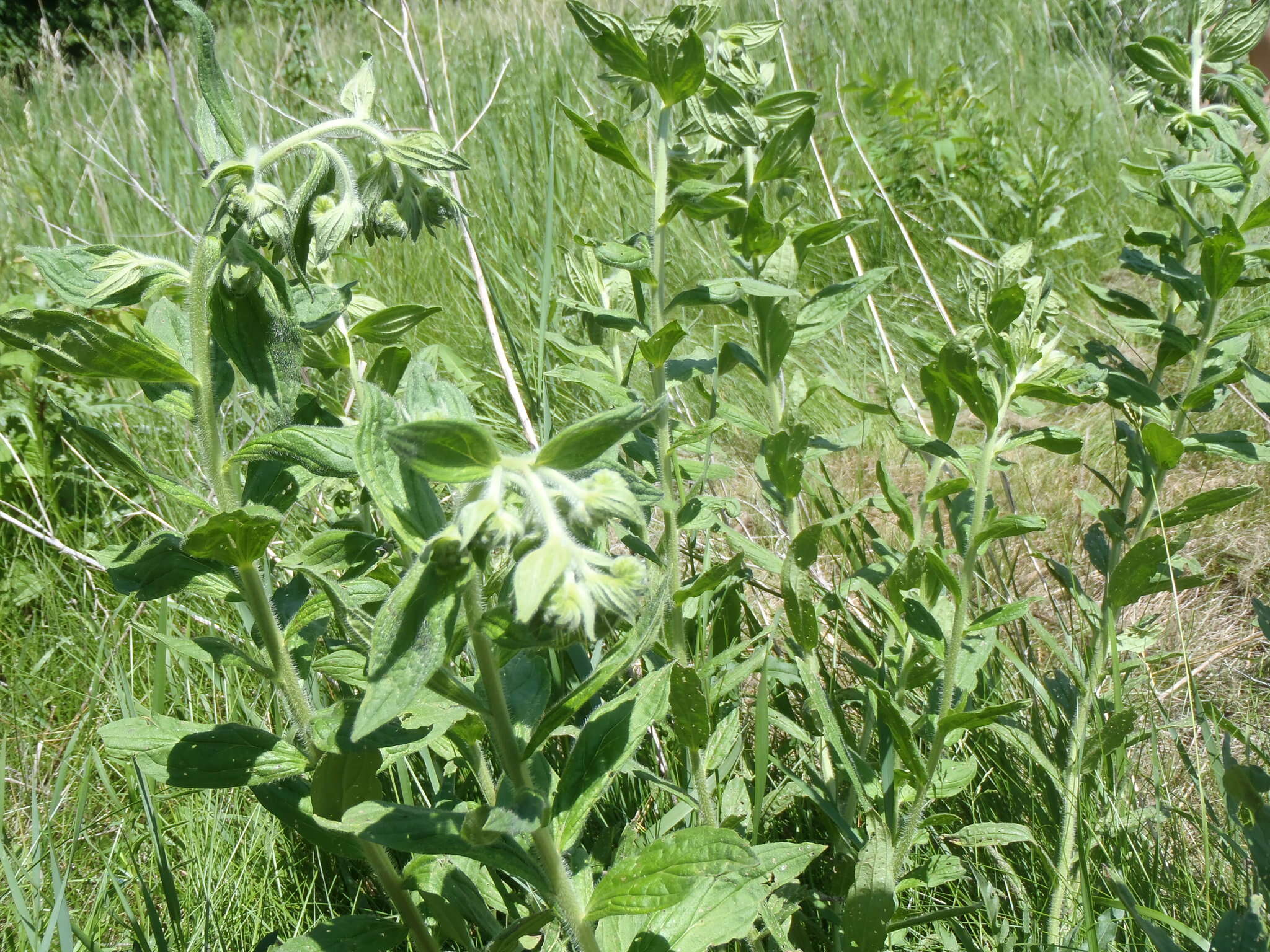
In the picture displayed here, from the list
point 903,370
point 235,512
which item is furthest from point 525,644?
point 903,370

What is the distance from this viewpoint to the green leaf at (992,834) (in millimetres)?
1572

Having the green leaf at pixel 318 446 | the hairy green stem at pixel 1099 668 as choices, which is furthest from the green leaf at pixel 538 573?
the hairy green stem at pixel 1099 668

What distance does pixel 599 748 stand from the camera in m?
1.07

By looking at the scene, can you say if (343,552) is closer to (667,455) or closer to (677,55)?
(667,455)

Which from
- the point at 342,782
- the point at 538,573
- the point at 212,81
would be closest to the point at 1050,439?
the point at 538,573

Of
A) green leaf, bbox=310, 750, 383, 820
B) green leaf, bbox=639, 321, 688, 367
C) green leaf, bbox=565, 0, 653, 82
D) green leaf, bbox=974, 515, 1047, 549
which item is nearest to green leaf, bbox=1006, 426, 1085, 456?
green leaf, bbox=974, 515, 1047, 549

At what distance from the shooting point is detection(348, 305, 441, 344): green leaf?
1.27 metres

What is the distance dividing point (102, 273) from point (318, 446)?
343mm

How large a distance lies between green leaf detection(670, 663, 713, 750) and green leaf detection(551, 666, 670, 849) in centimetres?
Result: 30

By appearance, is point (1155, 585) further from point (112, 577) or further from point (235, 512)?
point (112, 577)

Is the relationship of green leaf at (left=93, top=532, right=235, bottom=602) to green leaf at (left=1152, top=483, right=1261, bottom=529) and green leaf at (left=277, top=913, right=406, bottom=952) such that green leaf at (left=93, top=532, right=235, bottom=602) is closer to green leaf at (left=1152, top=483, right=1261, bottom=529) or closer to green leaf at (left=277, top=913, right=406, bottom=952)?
green leaf at (left=277, top=913, right=406, bottom=952)

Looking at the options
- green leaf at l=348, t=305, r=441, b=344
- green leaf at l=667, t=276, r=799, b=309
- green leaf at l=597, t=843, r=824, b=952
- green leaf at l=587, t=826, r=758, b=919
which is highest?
green leaf at l=348, t=305, r=441, b=344

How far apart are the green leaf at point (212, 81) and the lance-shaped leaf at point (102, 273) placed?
160 mm

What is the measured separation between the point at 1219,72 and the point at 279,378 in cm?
161
